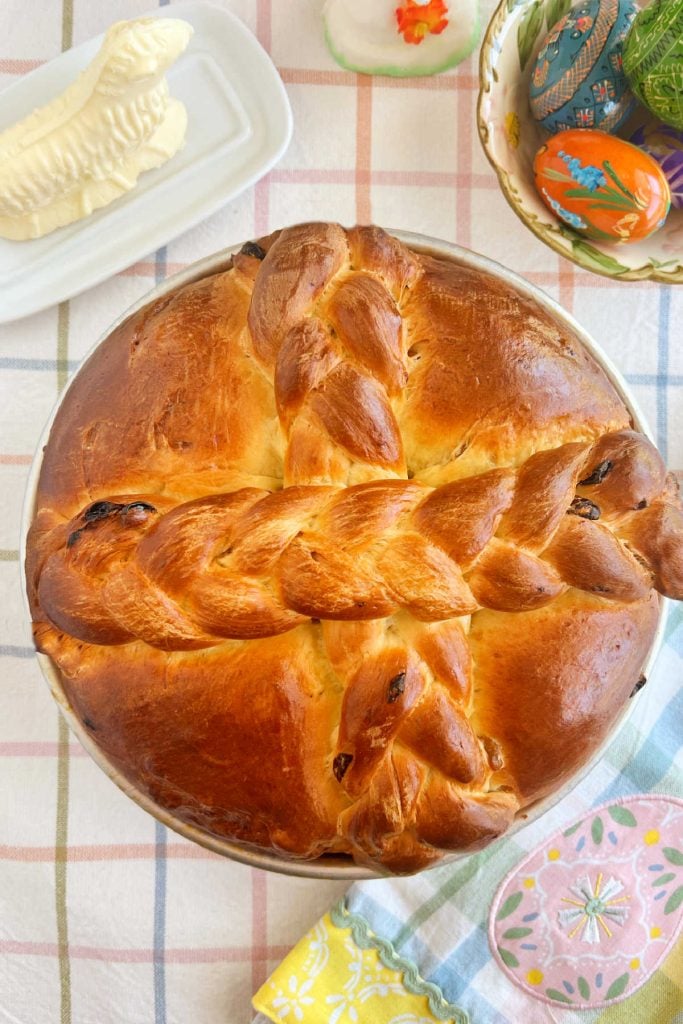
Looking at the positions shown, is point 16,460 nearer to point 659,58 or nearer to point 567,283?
point 567,283

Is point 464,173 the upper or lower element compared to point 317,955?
upper

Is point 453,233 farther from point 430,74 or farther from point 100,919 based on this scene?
point 100,919

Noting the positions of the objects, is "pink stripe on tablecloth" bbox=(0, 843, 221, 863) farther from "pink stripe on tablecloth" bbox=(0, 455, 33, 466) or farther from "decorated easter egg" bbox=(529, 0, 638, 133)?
"decorated easter egg" bbox=(529, 0, 638, 133)

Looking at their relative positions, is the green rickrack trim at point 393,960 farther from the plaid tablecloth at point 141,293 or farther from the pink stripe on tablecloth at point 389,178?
the pink stripe on tablecloth at point 389,178

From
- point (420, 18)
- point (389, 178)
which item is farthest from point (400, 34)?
point (389, 178)

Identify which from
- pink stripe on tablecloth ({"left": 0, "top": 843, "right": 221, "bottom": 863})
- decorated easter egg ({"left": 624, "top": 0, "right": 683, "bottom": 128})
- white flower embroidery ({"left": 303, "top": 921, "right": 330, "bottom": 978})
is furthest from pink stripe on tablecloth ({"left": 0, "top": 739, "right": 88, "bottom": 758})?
decorated easter egg ({"left": 624, "top": 0, "right": 683, "bottom": 128})
